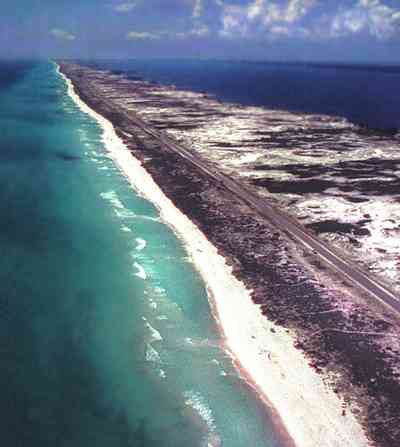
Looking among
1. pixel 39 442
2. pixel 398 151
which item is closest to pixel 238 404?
pixel 39 442

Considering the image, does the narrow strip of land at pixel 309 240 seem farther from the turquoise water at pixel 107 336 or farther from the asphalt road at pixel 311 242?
the turquoise water at pixel 107 336

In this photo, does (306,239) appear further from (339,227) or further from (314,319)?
(314,319)

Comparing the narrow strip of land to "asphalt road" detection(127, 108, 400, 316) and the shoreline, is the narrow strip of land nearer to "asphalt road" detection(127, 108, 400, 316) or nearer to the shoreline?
"asphalt road" detection(127, 108, 400, 316)

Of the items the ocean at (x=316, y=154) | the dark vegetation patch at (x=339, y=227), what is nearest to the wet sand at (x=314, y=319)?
the dark vegetation patch at (x=339, y=227)

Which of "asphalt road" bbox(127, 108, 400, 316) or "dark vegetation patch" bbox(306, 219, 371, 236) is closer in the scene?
"asphalt road" bbox(127, 108, 400, 316)

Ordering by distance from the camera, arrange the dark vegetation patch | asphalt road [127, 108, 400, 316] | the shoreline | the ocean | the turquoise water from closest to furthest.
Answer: the shoreline < the turquoise water < asphalt road [127, 108, 400, 316] < the dark vegetation patch < the ocean

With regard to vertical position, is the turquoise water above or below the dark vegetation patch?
below

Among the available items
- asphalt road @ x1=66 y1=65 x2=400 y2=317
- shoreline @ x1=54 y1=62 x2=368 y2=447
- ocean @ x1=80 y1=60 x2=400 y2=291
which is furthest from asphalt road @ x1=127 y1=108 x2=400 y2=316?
shoreline @ x1=54 y1=62 x2=368 y2=447
